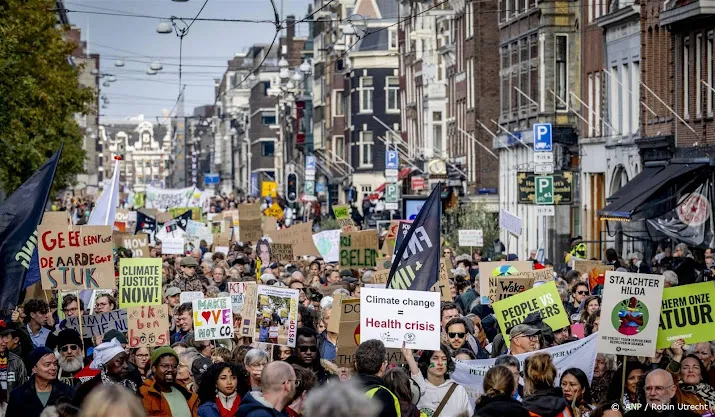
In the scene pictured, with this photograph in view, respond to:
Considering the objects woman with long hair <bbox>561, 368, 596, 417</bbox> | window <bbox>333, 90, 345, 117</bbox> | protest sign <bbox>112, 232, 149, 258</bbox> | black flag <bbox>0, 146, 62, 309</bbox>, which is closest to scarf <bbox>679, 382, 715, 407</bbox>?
woman with long hair <bbox>561, 368, 596, 417</bbox>

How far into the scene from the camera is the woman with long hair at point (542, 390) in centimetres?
944

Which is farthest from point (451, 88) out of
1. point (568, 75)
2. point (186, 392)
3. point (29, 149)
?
point (186, 392)

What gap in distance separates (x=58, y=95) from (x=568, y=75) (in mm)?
14466

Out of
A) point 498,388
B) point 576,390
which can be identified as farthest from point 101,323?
point 498,388

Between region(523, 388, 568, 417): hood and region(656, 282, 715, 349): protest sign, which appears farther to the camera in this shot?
region(656, 282, 715, 349): protest sign

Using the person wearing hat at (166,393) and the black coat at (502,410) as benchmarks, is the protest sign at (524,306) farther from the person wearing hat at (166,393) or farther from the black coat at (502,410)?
the black coat at (502,410)

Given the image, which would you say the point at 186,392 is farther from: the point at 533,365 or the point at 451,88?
the point at 451,88

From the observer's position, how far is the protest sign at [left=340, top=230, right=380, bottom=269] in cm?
2553

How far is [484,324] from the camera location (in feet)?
54.7

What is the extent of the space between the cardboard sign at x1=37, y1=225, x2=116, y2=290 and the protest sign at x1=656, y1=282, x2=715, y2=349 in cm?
664

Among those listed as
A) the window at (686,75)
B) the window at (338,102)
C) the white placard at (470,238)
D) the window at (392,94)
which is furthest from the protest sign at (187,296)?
the window at (338,102)

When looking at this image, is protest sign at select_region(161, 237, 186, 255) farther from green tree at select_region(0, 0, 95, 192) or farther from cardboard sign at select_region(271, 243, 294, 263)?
cardboard sign at select_region(271, 243, 294, 263)

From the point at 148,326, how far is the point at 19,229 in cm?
171

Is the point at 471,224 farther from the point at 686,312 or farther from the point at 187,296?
the point at 686,312
